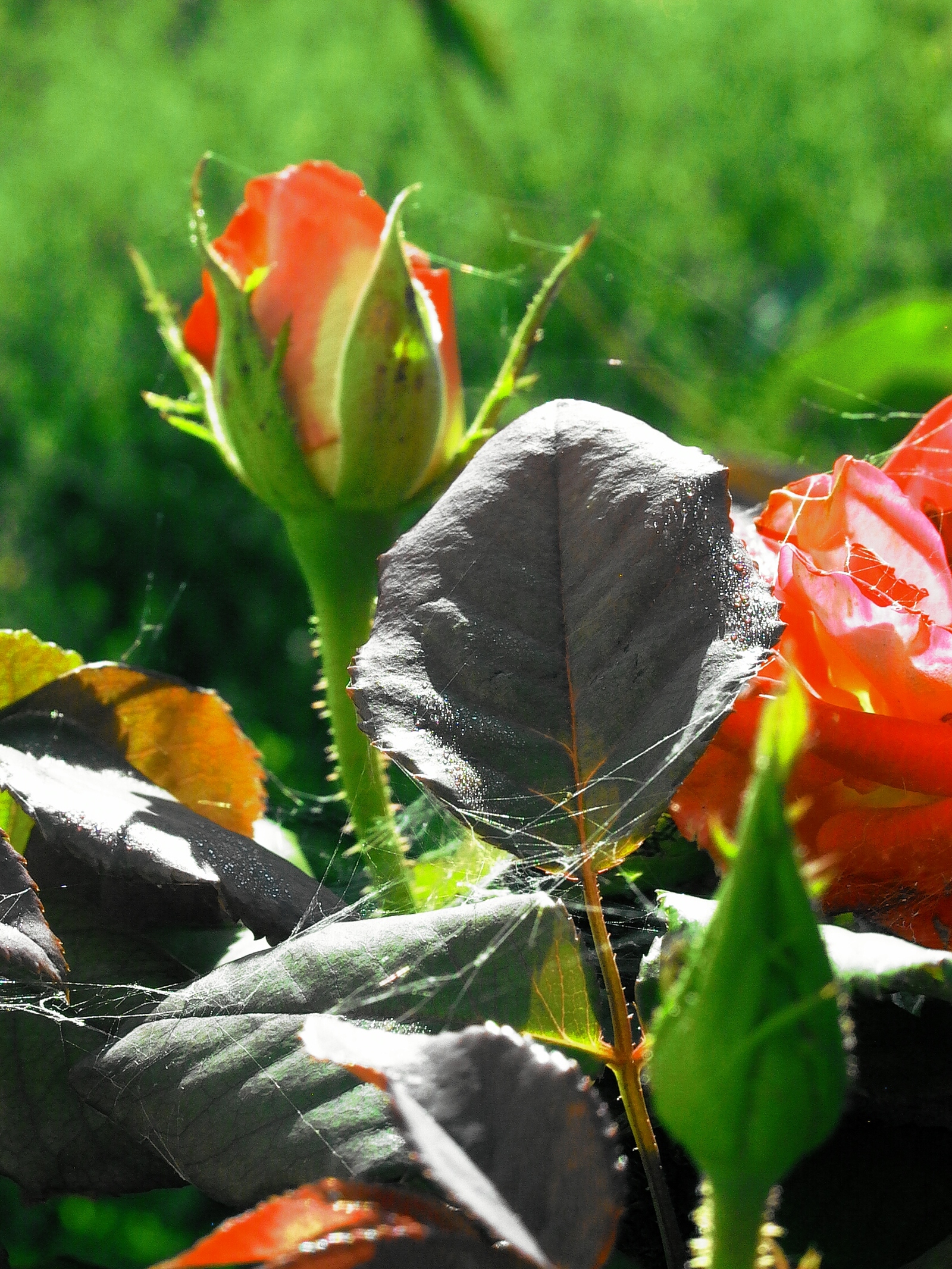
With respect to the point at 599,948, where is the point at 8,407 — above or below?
below

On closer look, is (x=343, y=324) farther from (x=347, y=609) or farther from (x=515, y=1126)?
(x=515, y=1126)

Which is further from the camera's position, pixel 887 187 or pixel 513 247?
pixel 887 187

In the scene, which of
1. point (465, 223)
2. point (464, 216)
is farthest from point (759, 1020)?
point (464, 216)

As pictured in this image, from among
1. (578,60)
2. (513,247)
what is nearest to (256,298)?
(513,247)

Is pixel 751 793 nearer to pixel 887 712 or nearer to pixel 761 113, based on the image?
pixel 887 712

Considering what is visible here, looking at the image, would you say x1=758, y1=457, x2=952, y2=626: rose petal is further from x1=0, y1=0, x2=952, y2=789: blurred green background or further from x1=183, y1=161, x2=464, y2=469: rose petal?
x1=0, y1=0, x2=952, y2=789: blurred green background

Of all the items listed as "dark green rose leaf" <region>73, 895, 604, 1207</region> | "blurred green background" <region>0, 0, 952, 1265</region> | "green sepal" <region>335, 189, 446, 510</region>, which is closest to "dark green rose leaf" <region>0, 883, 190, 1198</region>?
"dark green rose leaf" <region>73, 895, 604, 1207</region>

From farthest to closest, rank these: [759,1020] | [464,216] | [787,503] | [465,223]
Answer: [464,216] → [465,223] → [787,503] → [759,1020]
